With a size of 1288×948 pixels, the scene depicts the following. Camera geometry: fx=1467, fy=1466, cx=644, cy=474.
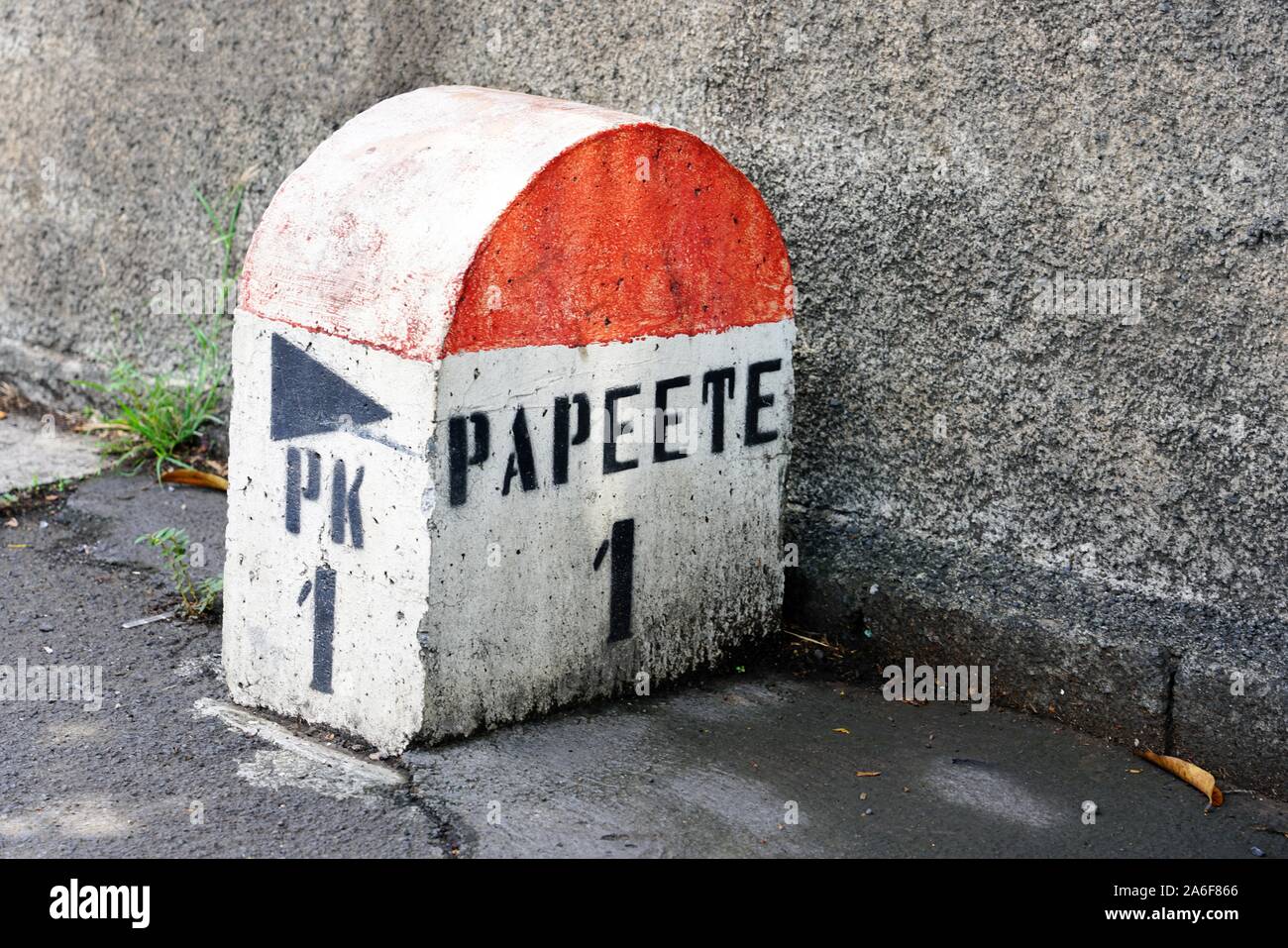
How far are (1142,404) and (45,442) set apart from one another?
3518 millimetres

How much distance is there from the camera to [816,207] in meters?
3.40

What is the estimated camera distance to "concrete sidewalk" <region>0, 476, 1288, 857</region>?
263 centimetres

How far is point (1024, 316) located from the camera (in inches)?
122

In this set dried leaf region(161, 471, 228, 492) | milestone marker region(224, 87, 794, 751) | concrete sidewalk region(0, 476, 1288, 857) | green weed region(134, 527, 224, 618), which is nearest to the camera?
concrete sidewalk region(0, 476, 1288, 857)

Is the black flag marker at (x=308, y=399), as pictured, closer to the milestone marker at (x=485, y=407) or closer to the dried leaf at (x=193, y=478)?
the milestone marker at (x=485, y=407)

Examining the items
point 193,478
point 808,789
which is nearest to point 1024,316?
point 808,789

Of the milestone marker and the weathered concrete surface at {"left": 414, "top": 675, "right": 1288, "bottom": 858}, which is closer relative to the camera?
the weathered concrete surface at {"left": 414, "top": 675, "right": 1288, "bottom": 858}

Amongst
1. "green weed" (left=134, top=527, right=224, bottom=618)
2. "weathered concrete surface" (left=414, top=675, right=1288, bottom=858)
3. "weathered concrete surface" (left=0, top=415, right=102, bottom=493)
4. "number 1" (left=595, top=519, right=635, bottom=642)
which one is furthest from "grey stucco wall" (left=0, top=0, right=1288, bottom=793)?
"weathered concrete surface" (left=0, top=415, right=102, bottom=493)

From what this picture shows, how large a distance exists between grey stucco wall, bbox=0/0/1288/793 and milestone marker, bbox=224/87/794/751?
0.99 feet

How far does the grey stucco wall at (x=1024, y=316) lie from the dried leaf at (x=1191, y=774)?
36 millimetres

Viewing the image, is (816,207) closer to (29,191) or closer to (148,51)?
(148,51)

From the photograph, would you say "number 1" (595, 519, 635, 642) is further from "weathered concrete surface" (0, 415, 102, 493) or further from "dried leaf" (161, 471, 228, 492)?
"weathered concrete surface" (0, 415, 102, 493)

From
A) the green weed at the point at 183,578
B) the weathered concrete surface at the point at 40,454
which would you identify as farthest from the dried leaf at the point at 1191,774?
the weathered concrete surface at the point at 40,454

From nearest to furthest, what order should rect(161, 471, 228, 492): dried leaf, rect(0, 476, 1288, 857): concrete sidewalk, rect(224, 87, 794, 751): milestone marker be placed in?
rect(0, 476, 1288, 857): concrete sidewalk
rect(224, 87, 794, 751): milestone marker
rect(161, 471, 228, 492): dried leaf
